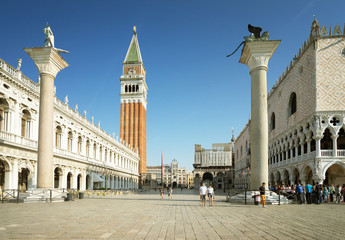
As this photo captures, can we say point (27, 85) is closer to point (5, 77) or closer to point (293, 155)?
point (5, 77)

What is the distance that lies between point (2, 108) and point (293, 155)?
34824 millimetres

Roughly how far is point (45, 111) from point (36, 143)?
11423 millimetres

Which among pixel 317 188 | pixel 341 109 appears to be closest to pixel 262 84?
pixel 317 188

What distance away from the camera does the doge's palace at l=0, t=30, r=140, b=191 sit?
25734mm

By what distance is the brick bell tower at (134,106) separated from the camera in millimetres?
91938

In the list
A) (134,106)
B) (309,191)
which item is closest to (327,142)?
(309,191)

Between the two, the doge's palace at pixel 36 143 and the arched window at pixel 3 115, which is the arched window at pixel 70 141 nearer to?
the doge's palace at pixel 36 143

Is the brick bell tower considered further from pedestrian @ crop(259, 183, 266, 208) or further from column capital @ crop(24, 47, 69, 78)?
pedestrian @ crop(259, 183, 266, 208)

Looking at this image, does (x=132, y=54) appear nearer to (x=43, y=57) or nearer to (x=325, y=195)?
(x=43, y=57)

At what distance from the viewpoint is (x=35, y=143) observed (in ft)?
97.7

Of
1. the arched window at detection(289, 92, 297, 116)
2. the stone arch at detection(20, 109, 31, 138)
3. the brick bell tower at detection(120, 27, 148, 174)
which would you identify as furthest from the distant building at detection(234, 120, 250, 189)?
the stone arch at detection(20, 109, 31, 138)

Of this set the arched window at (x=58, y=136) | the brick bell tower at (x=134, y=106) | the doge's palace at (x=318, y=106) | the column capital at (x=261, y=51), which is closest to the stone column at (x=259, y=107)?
the column capital at (x=261, y=51)

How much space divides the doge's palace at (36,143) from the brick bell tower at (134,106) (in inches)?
1195

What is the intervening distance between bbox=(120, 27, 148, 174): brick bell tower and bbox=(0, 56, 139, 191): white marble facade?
29.8m
